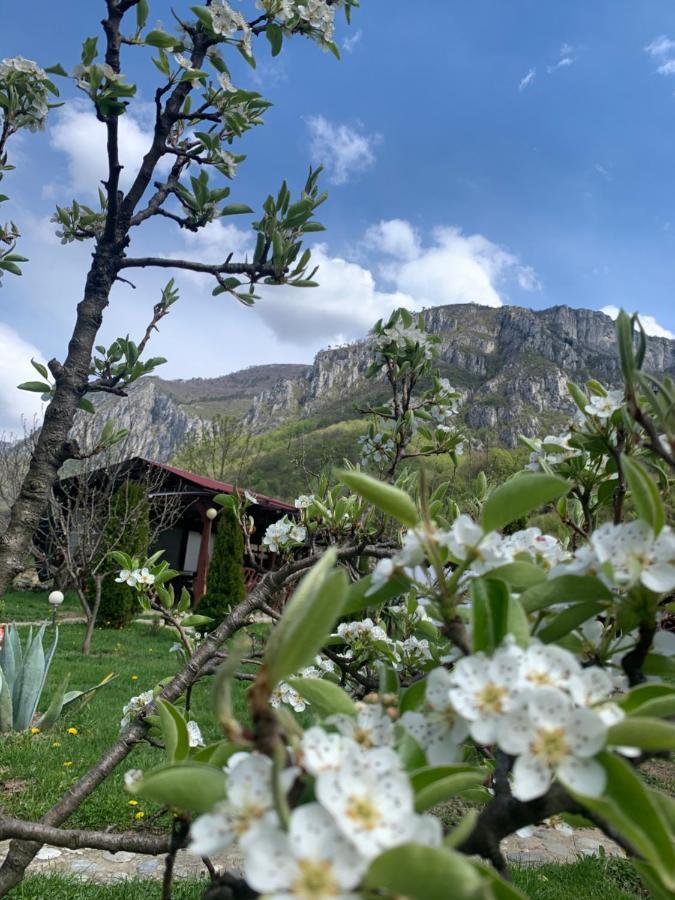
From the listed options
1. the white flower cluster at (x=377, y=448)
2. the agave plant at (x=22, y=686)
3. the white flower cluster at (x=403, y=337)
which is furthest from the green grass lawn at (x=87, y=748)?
the white flower cluster at (x=403, y=337)

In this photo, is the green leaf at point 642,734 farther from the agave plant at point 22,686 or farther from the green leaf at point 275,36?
the agave plant at point 22,686

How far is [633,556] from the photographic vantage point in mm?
639

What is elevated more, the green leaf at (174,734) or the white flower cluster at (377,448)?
the white flower cluster at (377,448)

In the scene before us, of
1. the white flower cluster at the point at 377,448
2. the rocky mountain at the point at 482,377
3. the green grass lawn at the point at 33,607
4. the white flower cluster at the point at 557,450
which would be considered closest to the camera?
the white flower cluster at the point at 557,450

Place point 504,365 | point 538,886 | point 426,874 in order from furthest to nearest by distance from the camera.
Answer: point 504,365
point 538,886
point 426,874

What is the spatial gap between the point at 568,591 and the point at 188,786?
41 cm

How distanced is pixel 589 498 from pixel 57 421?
5.79 feet

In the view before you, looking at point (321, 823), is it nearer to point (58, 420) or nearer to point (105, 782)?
point (58, 420)

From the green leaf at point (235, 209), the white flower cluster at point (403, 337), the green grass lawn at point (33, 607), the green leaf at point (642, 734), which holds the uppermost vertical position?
the green leaf at point (235, 209)

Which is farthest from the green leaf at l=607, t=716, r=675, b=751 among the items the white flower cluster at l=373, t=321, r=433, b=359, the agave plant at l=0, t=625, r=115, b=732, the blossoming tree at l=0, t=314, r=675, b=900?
the agave plant at l=0, t=625, r=115, b=732

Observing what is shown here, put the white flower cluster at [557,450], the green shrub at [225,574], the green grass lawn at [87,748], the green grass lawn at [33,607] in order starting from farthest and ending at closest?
the green shrub at [225,574]
the green grass lawn at [33,607]
the green grass lawn at [87,748]
the white flower cluster at [557,450]

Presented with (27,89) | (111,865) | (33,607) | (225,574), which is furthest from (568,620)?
(33,607)

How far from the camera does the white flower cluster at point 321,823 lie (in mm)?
417

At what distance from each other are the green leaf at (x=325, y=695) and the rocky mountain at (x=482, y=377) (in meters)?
59.8
